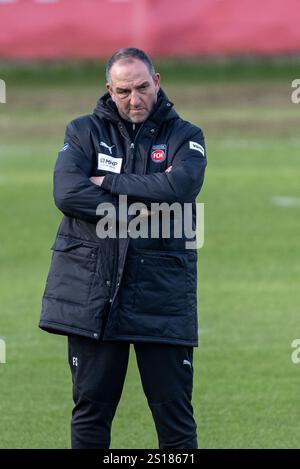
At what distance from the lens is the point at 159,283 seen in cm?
612

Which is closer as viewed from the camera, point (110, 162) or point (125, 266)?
point (125, 266)

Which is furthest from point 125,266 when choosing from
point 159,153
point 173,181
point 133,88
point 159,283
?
point 133,88

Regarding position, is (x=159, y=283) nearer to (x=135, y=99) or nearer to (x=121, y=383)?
(x=121, y=383)

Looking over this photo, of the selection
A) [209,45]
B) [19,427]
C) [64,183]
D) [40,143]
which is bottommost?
[19,427]

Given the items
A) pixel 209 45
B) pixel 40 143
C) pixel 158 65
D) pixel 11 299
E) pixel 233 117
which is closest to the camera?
pixel 11 299

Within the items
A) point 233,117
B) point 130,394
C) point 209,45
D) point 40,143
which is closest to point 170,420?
point 130,394

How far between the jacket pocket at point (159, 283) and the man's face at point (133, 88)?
0.64 m

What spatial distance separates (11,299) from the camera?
11.7 meters

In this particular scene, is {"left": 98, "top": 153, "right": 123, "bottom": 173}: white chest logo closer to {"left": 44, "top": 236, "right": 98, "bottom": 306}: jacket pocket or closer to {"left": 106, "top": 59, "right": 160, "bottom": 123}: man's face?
{"left": 106, "top": 59, "right": 160, "bottom": 123}: man's face

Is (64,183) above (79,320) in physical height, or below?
above

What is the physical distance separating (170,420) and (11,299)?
18.4ft

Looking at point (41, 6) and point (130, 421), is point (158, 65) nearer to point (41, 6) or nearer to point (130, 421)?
point (41, 6)

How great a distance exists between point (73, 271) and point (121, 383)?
1.86 ft

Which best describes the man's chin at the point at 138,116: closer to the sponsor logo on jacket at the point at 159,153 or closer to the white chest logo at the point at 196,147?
the sponsor logo on jacket at the point at 159,153
